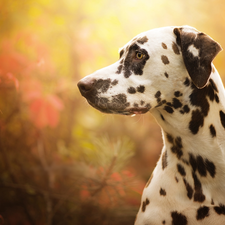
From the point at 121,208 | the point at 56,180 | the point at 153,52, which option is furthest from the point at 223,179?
the point at 56,180

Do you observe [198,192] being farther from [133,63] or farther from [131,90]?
[133,63]

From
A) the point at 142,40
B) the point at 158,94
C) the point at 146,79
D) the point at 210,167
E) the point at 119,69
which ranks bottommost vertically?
the point at 210,167

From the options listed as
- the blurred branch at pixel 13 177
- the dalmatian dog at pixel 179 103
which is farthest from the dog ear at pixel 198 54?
the blurred branch at pixel 13 177

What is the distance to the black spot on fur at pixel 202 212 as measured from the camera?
154 centimetres

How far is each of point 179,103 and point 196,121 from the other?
156 millimetres

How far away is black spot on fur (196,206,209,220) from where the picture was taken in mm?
1536

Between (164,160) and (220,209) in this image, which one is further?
(164,160)

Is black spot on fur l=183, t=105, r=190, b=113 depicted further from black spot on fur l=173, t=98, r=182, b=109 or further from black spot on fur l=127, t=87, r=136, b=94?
black spot on fur l=127, t=87, r=136, b=94

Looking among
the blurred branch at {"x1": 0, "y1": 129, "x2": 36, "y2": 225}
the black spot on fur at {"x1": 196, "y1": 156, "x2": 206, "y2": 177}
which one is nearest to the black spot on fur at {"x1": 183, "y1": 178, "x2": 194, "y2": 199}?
the black spot on fur at {"x1": 196, "y1": 156, "x2": 206, "y2": 177}

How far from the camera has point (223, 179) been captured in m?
1.55

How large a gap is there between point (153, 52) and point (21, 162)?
7.25 feet

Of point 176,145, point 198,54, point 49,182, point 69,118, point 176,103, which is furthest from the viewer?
point 69,118

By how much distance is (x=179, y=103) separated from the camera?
1.55 metres

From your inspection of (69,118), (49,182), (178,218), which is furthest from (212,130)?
(69,118)
